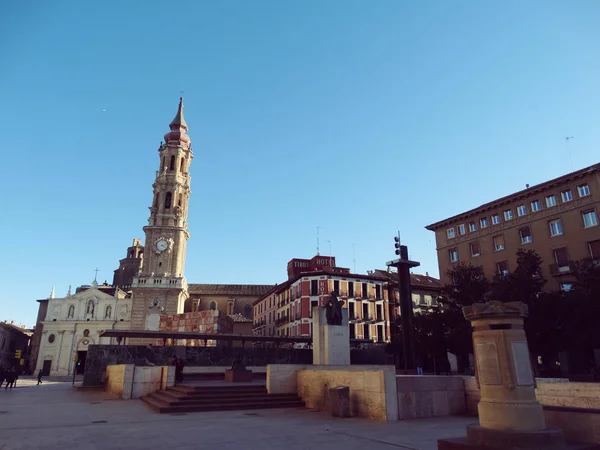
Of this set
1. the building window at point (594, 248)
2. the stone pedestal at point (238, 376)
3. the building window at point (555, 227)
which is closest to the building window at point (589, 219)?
the building window at point (594, 248)

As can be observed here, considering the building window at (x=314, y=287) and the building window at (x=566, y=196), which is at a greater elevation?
the building window at (x=566, y=196)

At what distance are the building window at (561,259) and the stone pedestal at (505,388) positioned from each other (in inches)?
1353

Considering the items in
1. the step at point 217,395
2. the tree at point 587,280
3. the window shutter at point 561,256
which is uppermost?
the window shutter at point 561,256

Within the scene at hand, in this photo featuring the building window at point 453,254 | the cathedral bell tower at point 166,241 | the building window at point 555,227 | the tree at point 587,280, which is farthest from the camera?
the cathedral bell tower at point 166,241

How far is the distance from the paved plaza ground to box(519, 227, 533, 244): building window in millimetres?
33339

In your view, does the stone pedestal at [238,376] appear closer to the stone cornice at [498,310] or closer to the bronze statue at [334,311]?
the bronze statue at [334,311]

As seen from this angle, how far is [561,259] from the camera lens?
119 ft

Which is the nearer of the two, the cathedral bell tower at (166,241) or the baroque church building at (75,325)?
the cathedral bell tower at (166,241)

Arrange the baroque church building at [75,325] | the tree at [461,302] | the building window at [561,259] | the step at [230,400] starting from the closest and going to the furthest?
the step at [230,400] < the tree at [461,302] < the building window at [561,259] < the baroque church building at [75,325]

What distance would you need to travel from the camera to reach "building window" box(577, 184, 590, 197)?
116 feet

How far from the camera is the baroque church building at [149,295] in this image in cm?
6353

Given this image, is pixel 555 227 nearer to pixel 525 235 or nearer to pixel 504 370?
pixel 525 235

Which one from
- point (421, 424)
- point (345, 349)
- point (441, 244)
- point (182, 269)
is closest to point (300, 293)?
point (441, 244)

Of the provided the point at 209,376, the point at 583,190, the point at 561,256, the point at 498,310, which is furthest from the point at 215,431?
the point at 583,190
